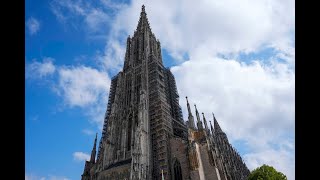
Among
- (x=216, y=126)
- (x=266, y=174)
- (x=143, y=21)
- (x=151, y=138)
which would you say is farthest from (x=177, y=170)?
(x=143, y=21)

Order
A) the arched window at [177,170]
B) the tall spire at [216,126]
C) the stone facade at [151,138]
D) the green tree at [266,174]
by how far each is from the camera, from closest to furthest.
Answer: the green tree at [266,174] → the stone facade at [151,138] → the arched window at [177,170] → the tall spire at [216,126]

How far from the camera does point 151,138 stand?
33.8 metres

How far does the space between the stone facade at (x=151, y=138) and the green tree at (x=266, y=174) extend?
3.71 meters

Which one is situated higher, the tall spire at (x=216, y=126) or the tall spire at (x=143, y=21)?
the tall spire at (x=143, y=21)

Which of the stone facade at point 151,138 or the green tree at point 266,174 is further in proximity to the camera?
the stone facade at point 151,138

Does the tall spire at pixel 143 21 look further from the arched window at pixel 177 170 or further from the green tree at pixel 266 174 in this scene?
the green tree at pixel 266 174

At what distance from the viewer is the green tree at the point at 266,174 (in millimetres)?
27763

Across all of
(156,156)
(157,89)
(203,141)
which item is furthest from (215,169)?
(157,89)

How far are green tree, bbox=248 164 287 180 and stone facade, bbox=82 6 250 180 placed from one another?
371cm

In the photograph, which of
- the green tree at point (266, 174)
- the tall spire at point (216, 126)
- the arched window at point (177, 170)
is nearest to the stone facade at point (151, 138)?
the arched window at point (177, 170)

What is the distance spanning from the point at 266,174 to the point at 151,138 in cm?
1578

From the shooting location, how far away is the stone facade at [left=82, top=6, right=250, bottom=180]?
28.5m
